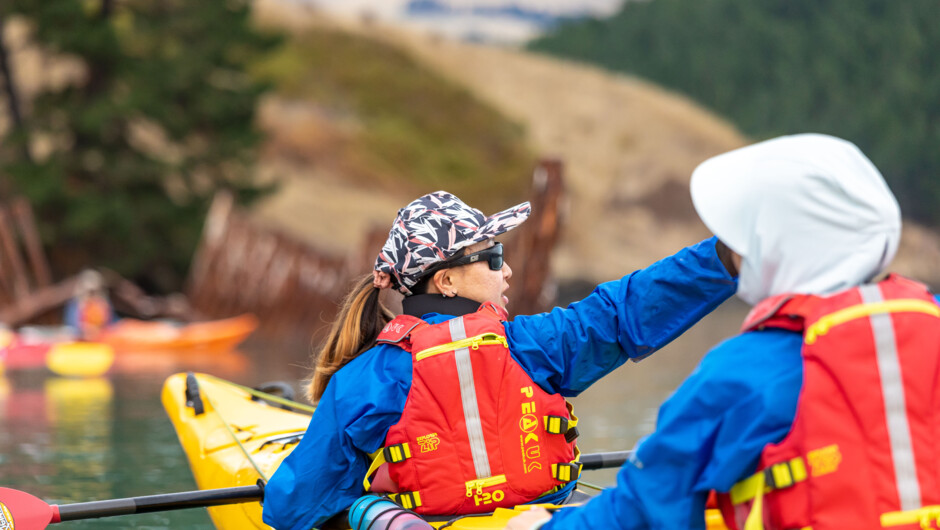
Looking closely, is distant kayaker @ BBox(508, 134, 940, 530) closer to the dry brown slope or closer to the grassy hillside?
the dry brown slope

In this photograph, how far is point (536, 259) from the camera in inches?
270

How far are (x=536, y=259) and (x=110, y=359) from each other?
5.56 meters

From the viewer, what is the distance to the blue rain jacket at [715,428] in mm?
1212

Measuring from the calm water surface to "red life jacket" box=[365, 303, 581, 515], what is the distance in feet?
7.41

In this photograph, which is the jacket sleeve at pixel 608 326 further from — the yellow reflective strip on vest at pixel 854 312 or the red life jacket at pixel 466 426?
the yellow reflective strip on vest at pixel 854 312

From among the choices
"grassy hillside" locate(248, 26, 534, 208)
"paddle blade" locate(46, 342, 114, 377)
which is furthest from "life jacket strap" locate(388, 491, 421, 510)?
"grassy hillside" locate(248, 26, 534, 208)

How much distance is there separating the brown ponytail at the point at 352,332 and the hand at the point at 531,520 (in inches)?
32.8

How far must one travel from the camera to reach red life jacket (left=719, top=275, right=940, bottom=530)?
1.19m

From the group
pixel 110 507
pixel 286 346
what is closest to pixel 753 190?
pixel 110 507

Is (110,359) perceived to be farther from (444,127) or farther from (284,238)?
(444,127)

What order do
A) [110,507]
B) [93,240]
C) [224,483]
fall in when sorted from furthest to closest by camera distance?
[93,240] → [224,483] → [110,507]

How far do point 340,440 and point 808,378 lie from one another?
110 centimetres

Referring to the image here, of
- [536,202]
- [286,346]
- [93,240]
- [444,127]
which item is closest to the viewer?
[536,202]

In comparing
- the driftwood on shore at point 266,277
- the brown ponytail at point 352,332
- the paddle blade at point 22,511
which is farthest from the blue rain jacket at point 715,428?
the driftwood on shore at point 266,277
